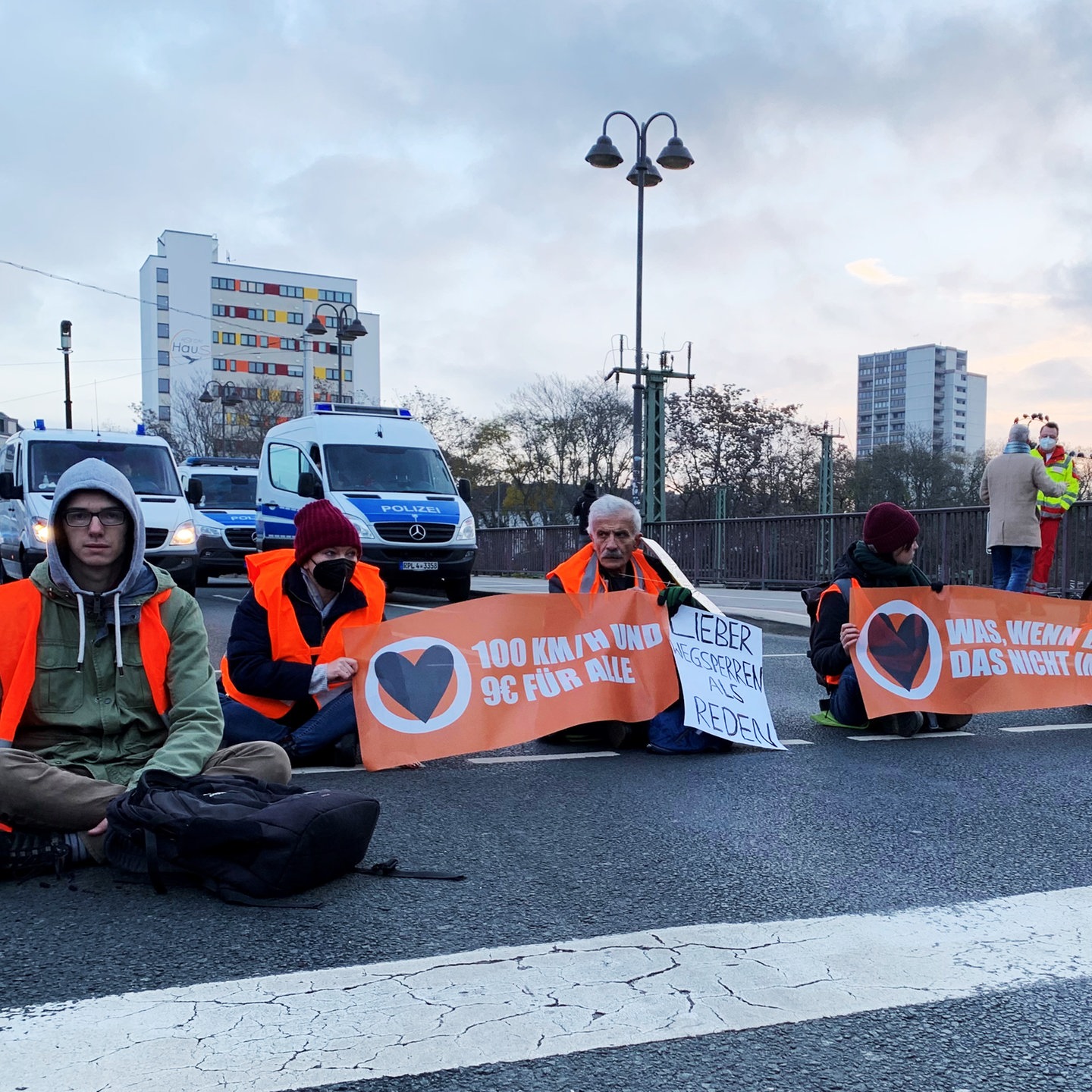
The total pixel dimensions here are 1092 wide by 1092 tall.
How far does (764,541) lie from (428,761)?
15.8 metres

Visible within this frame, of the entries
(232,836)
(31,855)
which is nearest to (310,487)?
(31,855)

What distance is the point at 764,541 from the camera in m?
21.0

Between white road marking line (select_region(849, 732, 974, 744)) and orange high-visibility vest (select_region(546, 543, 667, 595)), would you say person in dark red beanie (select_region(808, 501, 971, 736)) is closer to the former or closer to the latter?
white road marking line (select_region(849, 732, 974, 744))

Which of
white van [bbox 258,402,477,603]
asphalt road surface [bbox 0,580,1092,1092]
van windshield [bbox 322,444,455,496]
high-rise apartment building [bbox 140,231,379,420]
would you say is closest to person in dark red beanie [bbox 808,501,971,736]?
asphalt road surface [bbox 0,580,1092,1092]

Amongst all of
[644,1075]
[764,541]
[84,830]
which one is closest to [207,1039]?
[644,1075]

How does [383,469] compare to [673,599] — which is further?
[383,469]

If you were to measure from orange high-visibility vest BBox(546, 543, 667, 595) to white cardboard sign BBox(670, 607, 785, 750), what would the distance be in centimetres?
35

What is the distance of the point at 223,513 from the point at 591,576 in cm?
1472

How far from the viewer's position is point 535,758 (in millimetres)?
6129

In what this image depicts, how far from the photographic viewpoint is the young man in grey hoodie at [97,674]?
150 inches

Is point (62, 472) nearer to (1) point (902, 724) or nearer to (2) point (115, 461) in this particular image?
(2) point (115, 461)

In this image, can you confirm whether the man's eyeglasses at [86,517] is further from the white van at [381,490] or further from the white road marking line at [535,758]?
the white van at [381,490]

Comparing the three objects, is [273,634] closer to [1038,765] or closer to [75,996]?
[75,996]

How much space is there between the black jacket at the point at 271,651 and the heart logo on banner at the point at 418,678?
35 centimetres
